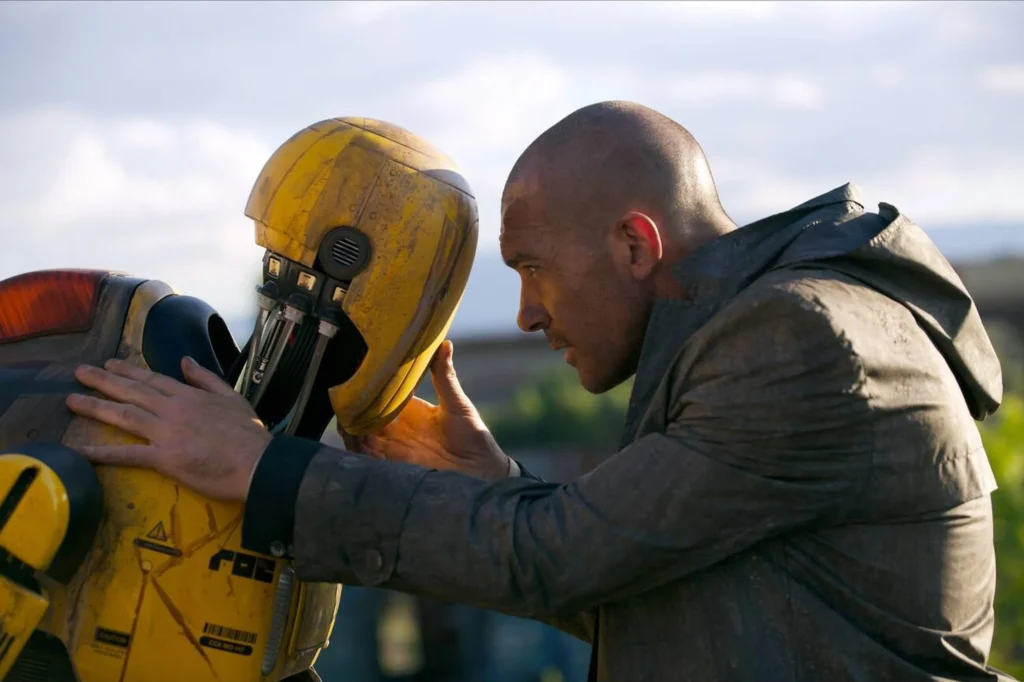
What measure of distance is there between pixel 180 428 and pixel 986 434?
8716 mm

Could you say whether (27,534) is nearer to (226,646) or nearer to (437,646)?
(226,646)

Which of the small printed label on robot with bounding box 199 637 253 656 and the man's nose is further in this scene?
the man's nose

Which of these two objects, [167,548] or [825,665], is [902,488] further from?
[167,548]

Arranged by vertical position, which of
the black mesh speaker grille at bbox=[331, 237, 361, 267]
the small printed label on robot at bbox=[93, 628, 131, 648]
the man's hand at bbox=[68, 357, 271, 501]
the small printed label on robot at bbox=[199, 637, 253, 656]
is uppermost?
the black mesh speaker grille at bbox=[331, 237, 361, 267]

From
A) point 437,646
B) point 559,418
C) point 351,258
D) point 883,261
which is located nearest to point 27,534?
point 351,258

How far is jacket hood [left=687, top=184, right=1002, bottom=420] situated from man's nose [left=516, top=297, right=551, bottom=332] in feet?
1.21

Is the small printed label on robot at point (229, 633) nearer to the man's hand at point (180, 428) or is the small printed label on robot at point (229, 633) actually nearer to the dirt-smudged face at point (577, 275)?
the man's hand at point (180, 428)

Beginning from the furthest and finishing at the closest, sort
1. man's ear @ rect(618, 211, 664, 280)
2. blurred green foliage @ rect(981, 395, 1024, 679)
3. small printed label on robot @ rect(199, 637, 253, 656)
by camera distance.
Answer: blurred green foliage @ rect(981, 395, 1024, 679) → man's ear @ rect(618, 211, 664, 280) → small printed label on robot @ rect(199, 637, 253, 656)

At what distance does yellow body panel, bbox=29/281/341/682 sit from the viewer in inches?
99.1

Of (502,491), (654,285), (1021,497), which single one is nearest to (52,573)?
(502,491)

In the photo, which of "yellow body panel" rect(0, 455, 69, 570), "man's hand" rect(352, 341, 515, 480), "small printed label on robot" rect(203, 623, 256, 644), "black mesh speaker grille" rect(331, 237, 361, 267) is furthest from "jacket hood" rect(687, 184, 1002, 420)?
"yellow body panel" rect(0, 455, 69, 570)

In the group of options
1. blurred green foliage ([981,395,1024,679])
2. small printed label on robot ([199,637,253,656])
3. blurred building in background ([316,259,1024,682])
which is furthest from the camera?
blurred building in background ([316,259,1024,682])

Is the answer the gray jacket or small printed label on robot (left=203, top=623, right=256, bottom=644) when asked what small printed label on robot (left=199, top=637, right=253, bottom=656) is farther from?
the gray jacket

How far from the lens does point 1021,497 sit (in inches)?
368
